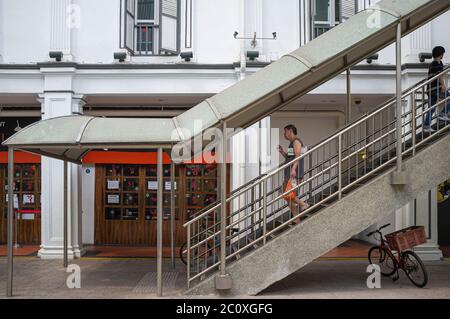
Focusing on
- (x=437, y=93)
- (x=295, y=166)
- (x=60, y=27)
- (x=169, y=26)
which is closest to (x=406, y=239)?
(x=295, y=166)

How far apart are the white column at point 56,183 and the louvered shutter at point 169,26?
2.20 metres

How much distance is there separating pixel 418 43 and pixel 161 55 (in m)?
5.89

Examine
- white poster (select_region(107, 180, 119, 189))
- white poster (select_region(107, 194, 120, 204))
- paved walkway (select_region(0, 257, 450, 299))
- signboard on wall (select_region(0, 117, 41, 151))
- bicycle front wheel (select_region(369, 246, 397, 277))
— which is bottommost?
paved walkway (select_region(0, 257, 450, 299))

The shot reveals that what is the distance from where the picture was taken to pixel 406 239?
26.7 feet

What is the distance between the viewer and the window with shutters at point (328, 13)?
1131cm

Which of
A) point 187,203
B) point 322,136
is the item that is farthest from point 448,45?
point 187,203

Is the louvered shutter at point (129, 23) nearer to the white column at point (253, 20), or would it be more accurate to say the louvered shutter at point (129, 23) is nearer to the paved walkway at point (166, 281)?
the white column at point (253, 20)

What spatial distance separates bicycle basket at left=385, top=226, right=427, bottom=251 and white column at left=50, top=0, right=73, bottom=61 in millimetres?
7875

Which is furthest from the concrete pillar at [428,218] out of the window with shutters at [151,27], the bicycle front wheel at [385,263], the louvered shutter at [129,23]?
the louvered shutter at [129,23]

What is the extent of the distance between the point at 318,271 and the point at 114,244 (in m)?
6.13

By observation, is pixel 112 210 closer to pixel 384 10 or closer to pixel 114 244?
pixel 114 244

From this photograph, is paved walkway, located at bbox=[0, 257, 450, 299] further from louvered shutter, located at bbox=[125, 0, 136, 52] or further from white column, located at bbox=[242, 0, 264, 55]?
white column, located at bbox=[242, 0, 264, 55]

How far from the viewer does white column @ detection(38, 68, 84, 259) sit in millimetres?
10766

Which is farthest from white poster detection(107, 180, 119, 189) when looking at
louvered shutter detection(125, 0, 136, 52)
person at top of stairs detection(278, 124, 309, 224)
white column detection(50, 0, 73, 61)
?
person at top of stairs detection(278, 124, 309, 224)
